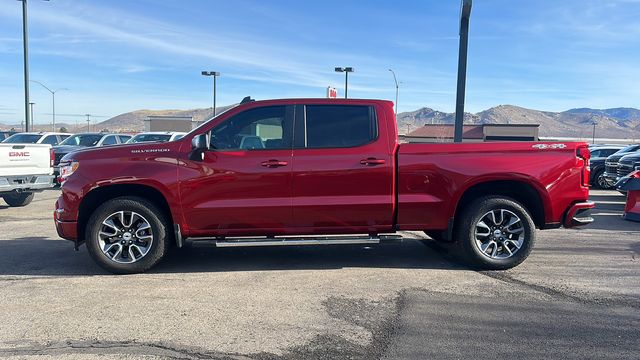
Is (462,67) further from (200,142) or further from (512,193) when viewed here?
(200,142)

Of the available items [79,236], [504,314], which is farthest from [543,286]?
[79,236]

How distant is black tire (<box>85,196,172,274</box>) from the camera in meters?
5.87

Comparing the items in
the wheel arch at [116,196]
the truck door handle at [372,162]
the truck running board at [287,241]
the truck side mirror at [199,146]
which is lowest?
the truck running board at [287,241]

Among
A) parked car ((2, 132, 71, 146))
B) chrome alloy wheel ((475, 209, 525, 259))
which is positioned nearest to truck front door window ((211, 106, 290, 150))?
chrome alloy wheel ((475, 209, 525, 259))

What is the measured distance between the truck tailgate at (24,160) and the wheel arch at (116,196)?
200 inches

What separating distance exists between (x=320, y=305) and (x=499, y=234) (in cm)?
258

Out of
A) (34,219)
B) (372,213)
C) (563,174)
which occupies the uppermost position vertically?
(563,174)

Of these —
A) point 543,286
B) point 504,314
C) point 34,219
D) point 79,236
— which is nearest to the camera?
point 504,314

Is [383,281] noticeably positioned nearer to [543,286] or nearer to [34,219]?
[543,286]

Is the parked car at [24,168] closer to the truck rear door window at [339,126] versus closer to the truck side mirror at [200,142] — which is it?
the truck side mirror at [200,142]

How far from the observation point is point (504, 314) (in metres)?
4.73

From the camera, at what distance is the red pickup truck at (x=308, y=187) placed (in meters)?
5.91

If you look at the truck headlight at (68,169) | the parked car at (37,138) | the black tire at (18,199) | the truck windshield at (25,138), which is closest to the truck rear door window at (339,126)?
the truck headlight at (68,169)

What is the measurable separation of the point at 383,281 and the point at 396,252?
1.53 meters
